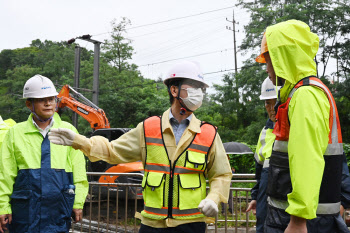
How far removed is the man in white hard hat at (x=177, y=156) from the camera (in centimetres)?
323

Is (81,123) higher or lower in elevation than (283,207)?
higher

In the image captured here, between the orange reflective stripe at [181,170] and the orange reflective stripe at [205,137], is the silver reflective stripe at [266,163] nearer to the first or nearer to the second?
the orange reflective stripe at [205,137]

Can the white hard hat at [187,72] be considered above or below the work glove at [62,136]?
above

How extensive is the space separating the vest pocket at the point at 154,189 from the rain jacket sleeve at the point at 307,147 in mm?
1104

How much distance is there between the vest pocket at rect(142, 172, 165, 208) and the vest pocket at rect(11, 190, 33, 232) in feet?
4.23

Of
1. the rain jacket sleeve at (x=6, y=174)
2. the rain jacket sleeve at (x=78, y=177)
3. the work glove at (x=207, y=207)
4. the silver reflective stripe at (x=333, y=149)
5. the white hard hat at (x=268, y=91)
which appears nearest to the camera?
the silver reflective stripe at (x=333, y=149)

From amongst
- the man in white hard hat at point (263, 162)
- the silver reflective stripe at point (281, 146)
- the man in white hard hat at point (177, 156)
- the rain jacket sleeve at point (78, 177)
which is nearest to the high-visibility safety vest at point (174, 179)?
the man in white hard hat at point (177, 156)

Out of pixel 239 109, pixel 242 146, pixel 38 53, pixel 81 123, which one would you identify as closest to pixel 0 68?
pixel 38 53

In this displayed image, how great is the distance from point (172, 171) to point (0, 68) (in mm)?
66004

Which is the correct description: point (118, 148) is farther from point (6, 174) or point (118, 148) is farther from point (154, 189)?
point (6, 174)

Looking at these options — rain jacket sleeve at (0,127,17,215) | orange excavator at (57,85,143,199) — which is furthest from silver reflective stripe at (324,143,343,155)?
orange excavator at (57,85,143,199)

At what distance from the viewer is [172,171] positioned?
128 inches

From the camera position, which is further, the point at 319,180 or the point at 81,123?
the point at 81,123

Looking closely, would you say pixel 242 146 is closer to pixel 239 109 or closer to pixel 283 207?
pixel 283 207
